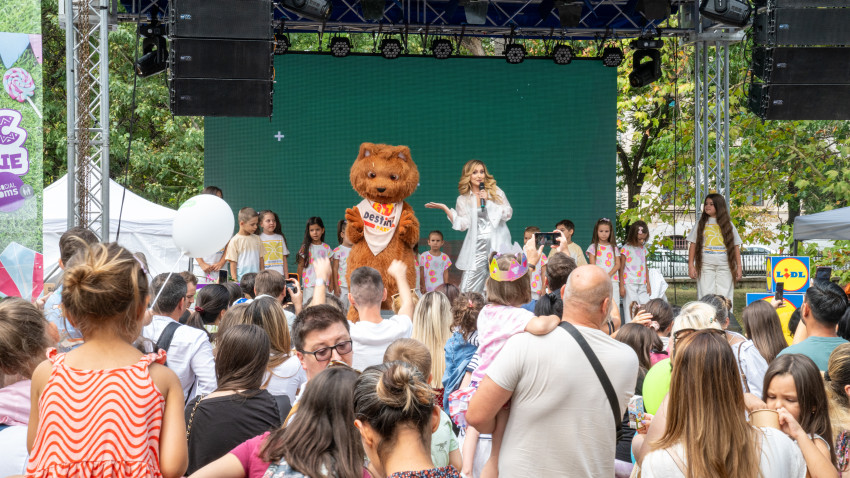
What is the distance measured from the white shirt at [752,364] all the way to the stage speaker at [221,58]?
545 cm

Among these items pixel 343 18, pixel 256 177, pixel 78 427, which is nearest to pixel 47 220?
pixel 256 177

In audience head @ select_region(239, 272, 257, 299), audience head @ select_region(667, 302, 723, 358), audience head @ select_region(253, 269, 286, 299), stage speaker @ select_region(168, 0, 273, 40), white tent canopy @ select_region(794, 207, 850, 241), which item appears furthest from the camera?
white tent canopy @ select_region(794, 207, 850, 241)

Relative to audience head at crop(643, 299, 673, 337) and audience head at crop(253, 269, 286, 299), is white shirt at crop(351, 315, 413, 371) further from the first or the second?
audience head at crop(643, 299, 673, 337)

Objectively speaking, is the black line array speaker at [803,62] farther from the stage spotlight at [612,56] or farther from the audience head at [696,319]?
the audience head at [696,319]

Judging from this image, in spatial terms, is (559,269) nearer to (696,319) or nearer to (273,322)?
(696,319)

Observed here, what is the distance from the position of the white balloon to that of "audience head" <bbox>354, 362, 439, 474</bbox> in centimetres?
276

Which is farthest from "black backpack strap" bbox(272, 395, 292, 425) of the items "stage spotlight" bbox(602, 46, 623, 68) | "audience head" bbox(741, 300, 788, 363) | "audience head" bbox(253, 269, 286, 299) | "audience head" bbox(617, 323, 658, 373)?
"stage spotlight" bbox(602, 46, 623, 68)

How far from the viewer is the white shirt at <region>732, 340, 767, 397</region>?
3.74 meters

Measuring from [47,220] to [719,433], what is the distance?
1137cm

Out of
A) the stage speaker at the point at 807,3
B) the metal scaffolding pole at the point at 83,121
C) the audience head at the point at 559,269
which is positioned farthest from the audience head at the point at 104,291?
the stage speaker at the point at 807,3

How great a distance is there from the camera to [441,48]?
38.5ft

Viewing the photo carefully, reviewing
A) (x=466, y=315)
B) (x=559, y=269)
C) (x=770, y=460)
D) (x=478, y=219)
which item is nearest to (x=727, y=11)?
(x=478, y=219)

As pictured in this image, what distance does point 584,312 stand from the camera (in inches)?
109

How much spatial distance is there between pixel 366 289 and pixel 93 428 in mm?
2145
